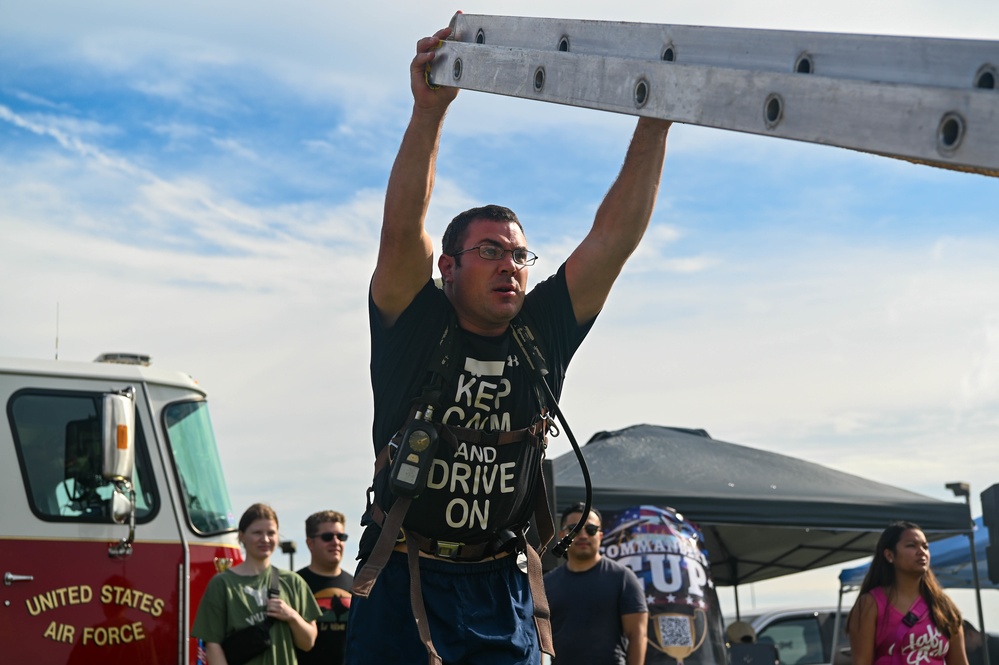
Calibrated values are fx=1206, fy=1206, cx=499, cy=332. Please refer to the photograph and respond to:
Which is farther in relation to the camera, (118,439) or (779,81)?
(118,439)

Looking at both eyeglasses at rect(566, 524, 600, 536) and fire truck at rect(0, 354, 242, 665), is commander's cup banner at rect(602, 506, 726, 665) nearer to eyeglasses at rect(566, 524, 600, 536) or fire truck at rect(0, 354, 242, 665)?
eyeglasses at rect(566, 524, 600, 536)

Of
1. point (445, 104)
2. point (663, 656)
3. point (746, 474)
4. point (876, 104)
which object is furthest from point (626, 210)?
point (746, 474)

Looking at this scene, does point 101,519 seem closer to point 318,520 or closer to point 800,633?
point 318,520

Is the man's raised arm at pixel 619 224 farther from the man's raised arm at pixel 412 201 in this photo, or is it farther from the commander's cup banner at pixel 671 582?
the commander's cup banner at pixel 671 582

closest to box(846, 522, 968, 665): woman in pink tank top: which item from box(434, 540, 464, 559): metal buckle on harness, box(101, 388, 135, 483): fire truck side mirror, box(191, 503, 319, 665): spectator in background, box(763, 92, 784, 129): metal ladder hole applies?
box(191, 503, 319, 665): spectator in background

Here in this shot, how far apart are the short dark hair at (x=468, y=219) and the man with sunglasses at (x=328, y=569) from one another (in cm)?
403

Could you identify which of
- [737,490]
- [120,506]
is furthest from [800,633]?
[120,506]

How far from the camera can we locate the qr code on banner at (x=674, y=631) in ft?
28.1

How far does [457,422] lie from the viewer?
3576mm

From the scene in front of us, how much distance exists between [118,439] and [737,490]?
5.68m

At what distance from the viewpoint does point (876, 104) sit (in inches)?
71.2

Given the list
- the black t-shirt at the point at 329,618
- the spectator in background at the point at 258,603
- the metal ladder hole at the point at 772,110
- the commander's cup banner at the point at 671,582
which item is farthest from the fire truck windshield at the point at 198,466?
the metal ladder hole at the point at 772,110

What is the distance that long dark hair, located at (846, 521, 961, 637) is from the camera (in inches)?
287

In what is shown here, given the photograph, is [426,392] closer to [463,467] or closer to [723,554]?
[463,467]
